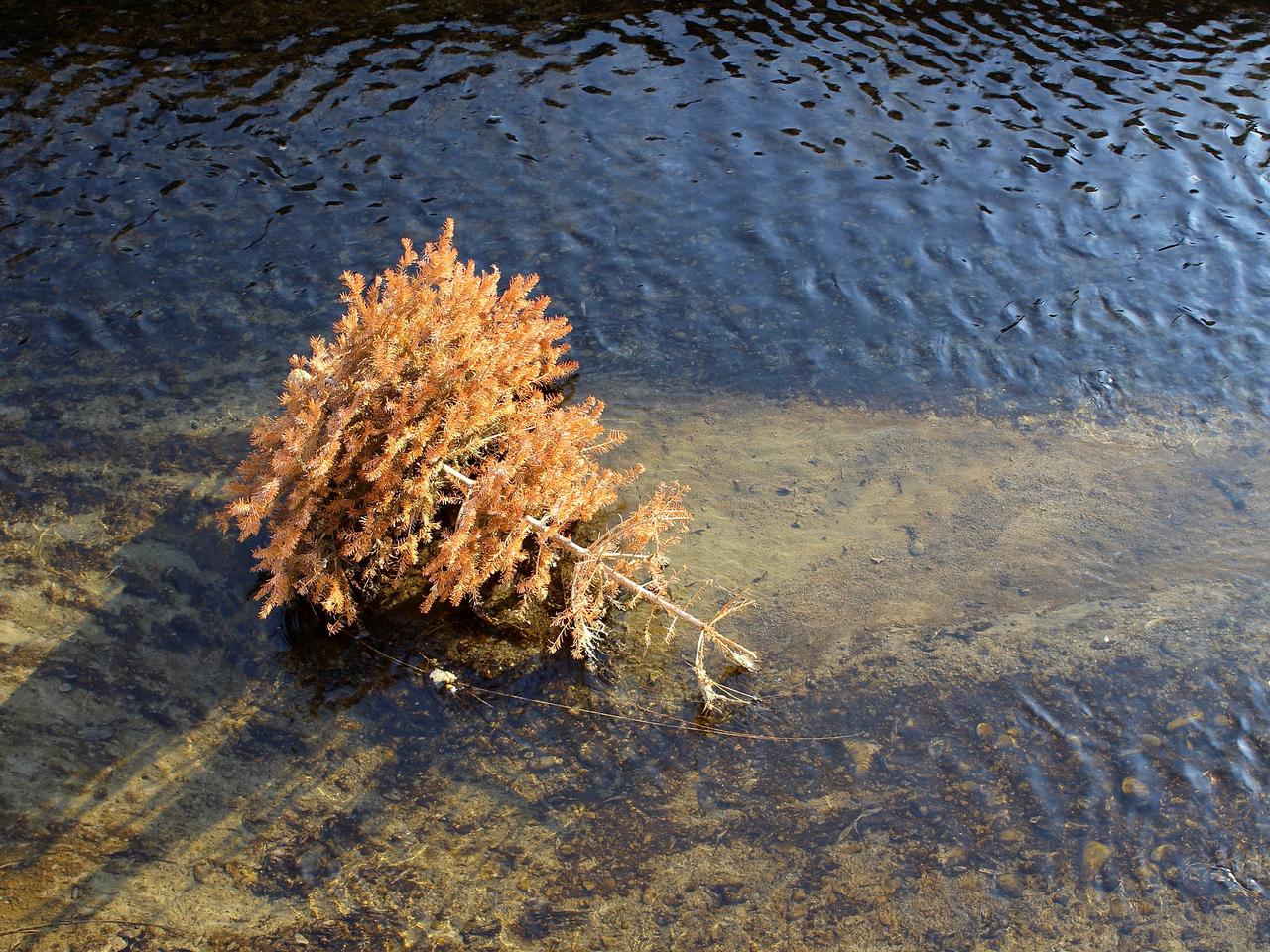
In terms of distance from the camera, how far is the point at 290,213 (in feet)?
31.9

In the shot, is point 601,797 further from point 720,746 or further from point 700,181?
point 700,181

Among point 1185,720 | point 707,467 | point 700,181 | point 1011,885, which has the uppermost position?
point 700,181

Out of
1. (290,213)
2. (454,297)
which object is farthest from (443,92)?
(454,297)

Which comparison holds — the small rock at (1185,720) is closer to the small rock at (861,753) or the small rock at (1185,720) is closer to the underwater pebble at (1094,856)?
the underwater pebble at (1094,856)

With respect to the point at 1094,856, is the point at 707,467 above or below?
above

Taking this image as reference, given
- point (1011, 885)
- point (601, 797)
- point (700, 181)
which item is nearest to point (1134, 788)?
point (1011, 885)

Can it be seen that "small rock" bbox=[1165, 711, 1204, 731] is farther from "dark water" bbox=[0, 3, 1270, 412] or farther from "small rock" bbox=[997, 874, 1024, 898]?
"dark water" bbox=[0, 3, 1270, 412]

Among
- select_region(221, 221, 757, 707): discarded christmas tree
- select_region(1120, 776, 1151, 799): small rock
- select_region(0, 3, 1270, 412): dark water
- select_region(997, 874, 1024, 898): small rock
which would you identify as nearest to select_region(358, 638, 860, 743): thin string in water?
select_region(221, 221, 757, 707): discarded christmas tree

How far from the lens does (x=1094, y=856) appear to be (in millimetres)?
5602

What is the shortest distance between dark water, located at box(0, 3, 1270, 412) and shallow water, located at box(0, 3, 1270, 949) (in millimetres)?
51

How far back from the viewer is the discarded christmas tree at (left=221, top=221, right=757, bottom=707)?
627 centimetres

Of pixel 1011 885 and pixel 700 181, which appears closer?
pixel 1011 885

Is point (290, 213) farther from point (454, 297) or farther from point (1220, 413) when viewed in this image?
point (1220, 413)

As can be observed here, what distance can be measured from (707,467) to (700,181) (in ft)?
12.4
